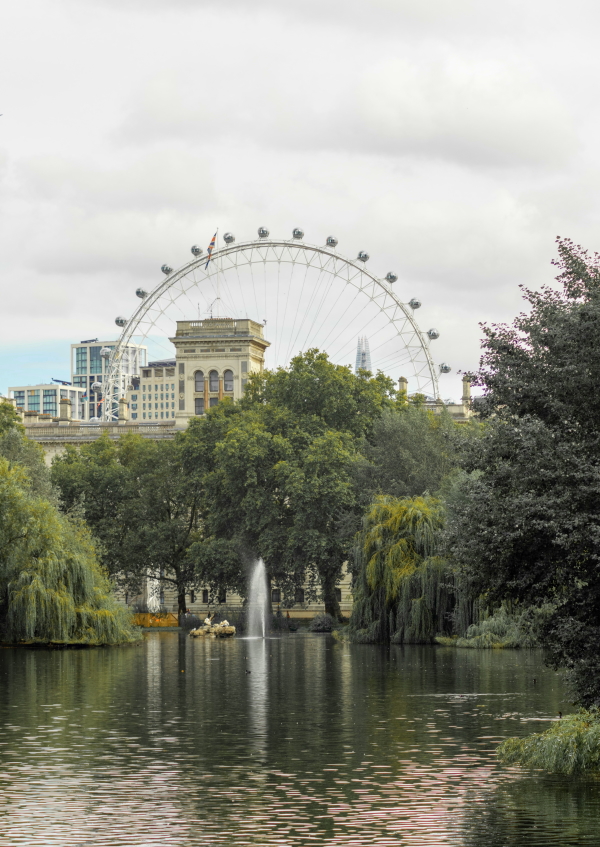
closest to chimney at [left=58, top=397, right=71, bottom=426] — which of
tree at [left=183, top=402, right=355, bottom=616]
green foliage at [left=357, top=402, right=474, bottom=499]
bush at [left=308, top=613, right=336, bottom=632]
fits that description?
tree at [left=183, top=402, right=355, bottom=616]

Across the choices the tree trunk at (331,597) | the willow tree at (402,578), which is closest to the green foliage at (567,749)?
the willow tree at (402,578)

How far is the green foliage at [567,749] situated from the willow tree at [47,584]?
3735cm

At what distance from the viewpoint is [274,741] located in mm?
26656

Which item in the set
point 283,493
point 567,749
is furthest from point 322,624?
point 567,749

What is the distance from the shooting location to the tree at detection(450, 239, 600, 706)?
20.9m

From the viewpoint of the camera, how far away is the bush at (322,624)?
85.4 m

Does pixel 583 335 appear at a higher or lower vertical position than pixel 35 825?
higher

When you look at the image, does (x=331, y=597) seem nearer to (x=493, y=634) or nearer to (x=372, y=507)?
(x=372, y=507)

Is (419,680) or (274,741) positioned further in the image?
(419,680)

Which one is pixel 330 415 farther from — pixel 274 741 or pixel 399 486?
pixel 274 741

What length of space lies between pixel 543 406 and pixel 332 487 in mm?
58682

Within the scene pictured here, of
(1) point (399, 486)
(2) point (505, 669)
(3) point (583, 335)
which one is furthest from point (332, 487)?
(3) point (583, 335)

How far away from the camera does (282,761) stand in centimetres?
2411

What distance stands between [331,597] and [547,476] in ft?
225
